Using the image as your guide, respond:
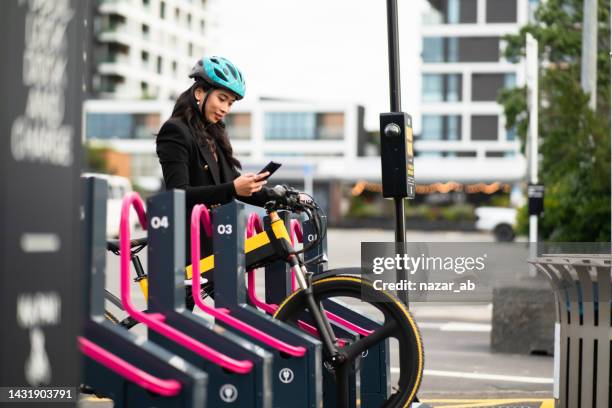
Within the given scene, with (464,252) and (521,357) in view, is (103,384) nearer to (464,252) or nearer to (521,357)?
(464,252)

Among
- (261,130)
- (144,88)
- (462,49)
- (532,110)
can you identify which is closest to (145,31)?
(144,88)

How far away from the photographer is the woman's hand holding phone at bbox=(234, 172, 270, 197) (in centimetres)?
509

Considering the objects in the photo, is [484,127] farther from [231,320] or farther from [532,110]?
[231,320]

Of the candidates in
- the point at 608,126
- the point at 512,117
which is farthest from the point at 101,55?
the point at 608,126

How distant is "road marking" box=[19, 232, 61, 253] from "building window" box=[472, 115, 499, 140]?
86.5 meters

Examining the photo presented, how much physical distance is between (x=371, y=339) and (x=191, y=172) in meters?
1.16

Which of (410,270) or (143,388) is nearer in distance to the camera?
(143,388)

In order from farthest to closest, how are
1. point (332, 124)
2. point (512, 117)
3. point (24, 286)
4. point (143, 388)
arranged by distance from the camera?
point (332, 124) < point (512, 117) < point (143, 388) < point (24, 286)

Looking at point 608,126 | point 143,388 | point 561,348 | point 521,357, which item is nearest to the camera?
point 143,388

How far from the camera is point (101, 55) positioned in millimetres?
106000

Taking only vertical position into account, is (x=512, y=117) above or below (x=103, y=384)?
above

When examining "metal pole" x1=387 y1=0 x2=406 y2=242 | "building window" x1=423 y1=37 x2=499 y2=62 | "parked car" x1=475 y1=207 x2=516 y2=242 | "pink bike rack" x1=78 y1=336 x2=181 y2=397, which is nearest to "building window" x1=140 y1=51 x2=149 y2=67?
"building window" x1=423 y1=37 x2=499 y2=62

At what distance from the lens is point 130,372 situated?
3.90m

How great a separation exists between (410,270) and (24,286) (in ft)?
13.2
